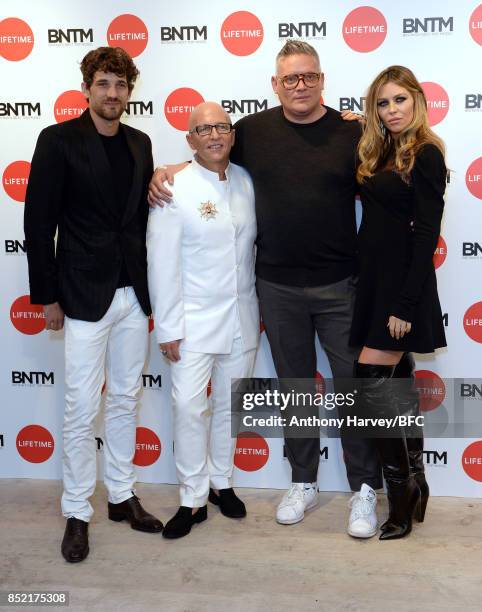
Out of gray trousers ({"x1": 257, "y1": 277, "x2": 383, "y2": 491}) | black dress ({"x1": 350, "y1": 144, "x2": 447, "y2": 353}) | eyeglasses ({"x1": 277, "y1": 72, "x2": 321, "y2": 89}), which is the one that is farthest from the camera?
gray trousers ({"x1": 257, "y1": 277, "x2": 383, "y2": 491})

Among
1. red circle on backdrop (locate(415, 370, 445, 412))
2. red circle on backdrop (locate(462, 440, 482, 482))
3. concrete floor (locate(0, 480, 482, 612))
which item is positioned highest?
red circle on backdrop (locate(415, 370, 445, 412))

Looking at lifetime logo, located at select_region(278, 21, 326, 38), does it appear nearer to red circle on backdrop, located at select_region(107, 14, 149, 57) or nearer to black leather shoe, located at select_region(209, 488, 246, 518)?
red circle on backdrop, located at select_region(107, 14, 149, 57)

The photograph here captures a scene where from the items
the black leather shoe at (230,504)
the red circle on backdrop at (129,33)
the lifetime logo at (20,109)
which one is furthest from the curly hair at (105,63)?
the black leather shoe at (230,504)

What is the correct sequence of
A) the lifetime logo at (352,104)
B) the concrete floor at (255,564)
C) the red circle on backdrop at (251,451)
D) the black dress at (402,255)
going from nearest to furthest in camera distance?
1. the concrete floor at (255,564)
2. the black dress at (402,255)
3. the lifetime logo at (352,104)
4. the red circle on backdrop at (251,451)

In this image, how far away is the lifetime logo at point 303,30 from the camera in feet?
9.85

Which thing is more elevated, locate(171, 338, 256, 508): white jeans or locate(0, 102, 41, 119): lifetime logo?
locate(0, 102, 41, 119): lifetime logo

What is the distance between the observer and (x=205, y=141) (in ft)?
8.59

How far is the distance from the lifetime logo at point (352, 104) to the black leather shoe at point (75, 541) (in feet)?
6.99

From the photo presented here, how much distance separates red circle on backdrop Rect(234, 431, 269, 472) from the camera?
3322 millimetres

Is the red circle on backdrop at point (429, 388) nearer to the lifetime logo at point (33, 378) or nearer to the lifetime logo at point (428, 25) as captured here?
the lifetime logo at point (428, 25)

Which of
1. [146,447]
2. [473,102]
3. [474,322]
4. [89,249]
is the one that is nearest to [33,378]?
[146,447]

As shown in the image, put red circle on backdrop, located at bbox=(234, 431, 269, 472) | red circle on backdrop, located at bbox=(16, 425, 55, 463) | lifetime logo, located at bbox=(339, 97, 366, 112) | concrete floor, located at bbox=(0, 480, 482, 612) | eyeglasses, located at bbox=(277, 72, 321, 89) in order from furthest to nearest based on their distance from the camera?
1. red circle on backdrop, located at bbox=(16, 425, 55, 463)
2. red circle on backdrop, located at bbox=(234, 431, 269, 472)
3. lifetime logo, located at bbox=(339, 97, 366, 112)
4. eyeglasses, located at bbox=(277, 72, 321, 89)
5. concrete floor, located at bbox=(0, 480, 482, 612)

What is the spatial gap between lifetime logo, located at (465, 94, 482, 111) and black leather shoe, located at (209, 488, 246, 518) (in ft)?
→ 6.62

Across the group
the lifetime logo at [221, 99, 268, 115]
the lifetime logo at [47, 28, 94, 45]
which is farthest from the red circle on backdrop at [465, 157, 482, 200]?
the lifetime logo at [47, 28, 94, 45]
